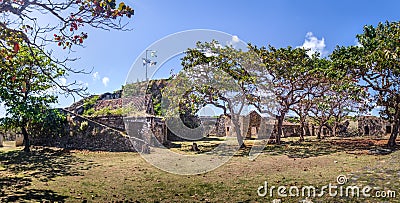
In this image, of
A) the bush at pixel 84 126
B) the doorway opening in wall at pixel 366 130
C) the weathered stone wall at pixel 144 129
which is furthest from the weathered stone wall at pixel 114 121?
the doorway opening in wall at pixel 366 130

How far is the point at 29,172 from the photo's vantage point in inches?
392

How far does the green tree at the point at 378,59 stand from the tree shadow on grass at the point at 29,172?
47.6 ft

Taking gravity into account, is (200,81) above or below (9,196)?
above

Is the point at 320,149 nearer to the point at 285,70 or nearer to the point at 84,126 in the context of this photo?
the point at 285,70

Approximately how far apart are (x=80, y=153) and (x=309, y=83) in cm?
1508

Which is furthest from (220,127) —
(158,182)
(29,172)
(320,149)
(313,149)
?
(158,182)

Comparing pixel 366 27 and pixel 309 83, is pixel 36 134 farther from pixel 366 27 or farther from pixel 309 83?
pixel 366 27

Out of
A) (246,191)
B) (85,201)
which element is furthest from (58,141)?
(246,191)

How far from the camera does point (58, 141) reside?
18.0 m

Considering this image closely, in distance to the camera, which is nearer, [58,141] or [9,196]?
[9,196]

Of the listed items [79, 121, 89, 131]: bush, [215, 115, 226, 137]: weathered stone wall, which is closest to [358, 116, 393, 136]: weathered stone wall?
[215, 115, 226, 137]: weathered stone wall

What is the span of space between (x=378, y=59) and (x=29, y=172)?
16011 millimetres

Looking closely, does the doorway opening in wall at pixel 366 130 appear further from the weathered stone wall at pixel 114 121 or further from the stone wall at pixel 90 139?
the stone wall at pixel 90 139

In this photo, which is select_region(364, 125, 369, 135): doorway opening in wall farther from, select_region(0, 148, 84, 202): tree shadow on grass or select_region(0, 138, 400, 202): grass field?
select_region(0, 148, 84, 202): tree shadow on grass
